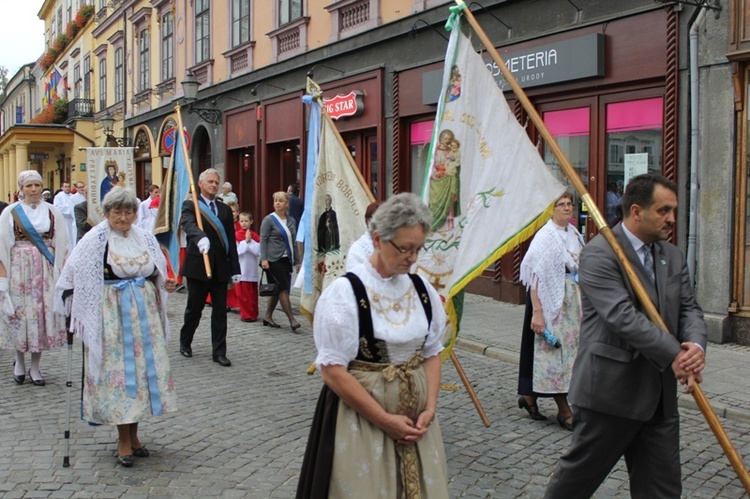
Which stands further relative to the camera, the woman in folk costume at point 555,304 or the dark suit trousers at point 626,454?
the woman in folk costume at point 555,304

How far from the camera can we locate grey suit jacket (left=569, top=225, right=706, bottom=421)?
139 inches

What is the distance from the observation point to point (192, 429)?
5965 mm

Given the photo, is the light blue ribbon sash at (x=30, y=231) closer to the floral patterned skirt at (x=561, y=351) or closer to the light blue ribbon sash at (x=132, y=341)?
the light blue ribbon sash at (x=132, y=341)

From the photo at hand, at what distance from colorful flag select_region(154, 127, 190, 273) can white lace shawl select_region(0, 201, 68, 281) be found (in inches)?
64.5

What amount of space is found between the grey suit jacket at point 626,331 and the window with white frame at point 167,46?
79.8 feet

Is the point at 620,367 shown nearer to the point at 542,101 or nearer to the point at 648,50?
the point at 648,50

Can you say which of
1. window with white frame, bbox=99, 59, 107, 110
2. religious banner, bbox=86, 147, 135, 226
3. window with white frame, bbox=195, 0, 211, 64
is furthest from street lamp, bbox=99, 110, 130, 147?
religious banner, bbox=86, 147, 135, 226

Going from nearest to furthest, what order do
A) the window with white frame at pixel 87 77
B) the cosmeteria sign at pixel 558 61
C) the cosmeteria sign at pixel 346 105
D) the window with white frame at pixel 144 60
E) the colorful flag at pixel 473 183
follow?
the colorful flag at pixel 473 183 < the cosmeteria sign at pixel 558 61 < the cosmeteria sign at pixel 346 105 < the window with white frame at pixel 144 60 < the window with white frame at pixel 87 77

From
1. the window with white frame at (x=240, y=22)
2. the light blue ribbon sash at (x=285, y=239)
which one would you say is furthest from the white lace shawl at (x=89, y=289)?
the window with white frame at (x=240, y=22)

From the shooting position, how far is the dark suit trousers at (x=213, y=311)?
8.38 meters

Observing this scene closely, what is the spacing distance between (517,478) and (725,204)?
214 inches

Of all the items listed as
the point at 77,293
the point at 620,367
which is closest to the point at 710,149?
the point at 620,367

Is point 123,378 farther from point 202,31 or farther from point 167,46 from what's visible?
point 167,46

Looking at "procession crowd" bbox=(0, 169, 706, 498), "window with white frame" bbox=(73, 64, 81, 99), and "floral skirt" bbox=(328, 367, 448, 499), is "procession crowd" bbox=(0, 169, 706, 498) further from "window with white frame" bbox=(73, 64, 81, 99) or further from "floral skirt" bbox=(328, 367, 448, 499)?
"window with white frame" bbox=(73, 64, 81, 99)
